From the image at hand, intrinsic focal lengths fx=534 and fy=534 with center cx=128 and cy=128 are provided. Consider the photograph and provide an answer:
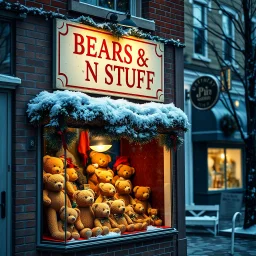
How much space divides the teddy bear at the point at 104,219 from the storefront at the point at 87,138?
0.6 inches

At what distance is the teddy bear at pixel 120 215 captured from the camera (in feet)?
25.9

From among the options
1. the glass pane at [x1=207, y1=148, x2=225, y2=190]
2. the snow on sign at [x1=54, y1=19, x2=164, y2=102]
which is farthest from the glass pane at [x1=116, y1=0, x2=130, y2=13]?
the glass pane at [x1=207, y1=148, x2=225, y2=190]

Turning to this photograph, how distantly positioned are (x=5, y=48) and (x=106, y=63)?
161 cm

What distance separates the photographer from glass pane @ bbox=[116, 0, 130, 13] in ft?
28.4

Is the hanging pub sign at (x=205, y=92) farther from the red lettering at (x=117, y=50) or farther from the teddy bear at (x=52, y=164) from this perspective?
the teddy bear at (x=52, y=164)

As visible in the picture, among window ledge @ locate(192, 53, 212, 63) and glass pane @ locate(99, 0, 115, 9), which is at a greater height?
window ledge @ locate(192, 53, 212, 63)

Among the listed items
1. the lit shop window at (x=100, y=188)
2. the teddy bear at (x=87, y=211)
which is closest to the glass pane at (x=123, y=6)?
the lit shop window at (x=100, y=188)

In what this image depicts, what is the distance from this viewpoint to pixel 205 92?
565 inches

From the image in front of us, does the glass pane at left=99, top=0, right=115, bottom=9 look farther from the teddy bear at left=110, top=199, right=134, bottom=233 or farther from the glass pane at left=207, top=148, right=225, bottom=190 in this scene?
the glass pane at left=207, top=148, right=225, bottom=190

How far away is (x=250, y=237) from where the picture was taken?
11.7 meters

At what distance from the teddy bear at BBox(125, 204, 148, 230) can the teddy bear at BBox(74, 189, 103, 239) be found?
2.36 ft

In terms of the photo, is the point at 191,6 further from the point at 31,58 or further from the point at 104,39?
the point at 31,58

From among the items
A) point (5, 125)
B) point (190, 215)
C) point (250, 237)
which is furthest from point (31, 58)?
point (190, 215)

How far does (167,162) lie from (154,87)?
4.02 ft
